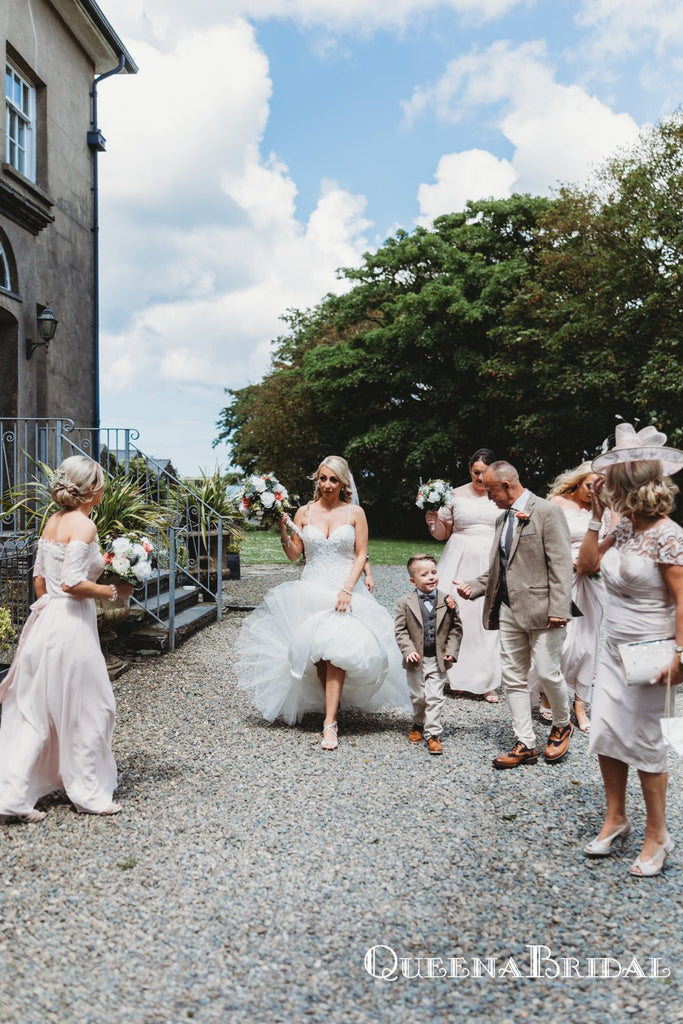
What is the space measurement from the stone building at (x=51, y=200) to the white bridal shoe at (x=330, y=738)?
8.02 m

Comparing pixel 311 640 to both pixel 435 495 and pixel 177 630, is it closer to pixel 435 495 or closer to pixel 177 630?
pixel 435 495

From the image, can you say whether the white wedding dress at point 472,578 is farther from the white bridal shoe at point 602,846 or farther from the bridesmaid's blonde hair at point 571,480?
the white bridal shoe at point 602,846

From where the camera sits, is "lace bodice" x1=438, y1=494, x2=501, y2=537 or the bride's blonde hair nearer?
the bride's blonde hair

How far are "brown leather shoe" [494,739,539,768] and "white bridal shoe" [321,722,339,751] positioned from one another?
41.9 inches

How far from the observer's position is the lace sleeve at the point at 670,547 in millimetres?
3703

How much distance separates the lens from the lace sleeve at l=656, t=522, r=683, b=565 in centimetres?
370

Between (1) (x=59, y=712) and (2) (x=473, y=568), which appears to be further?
(2) (x=473, y=568)

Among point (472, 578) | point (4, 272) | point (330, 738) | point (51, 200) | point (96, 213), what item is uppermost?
point (96, 213)

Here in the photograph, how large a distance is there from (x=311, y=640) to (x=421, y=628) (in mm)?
753

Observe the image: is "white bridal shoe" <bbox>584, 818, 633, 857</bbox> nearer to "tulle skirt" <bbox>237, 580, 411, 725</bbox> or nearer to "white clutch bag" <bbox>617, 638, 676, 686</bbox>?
"white clutch bag" <bbox>617, 638, 676, 686</bbox>

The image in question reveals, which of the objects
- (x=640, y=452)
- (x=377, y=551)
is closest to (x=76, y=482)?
(x=640, y=452)

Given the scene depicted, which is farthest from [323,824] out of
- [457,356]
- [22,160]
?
[457,356]

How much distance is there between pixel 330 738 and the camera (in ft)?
19.1

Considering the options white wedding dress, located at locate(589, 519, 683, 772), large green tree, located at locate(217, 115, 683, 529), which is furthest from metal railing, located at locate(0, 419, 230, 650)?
large green tree, located at locate(217, 115, 683, 529)
